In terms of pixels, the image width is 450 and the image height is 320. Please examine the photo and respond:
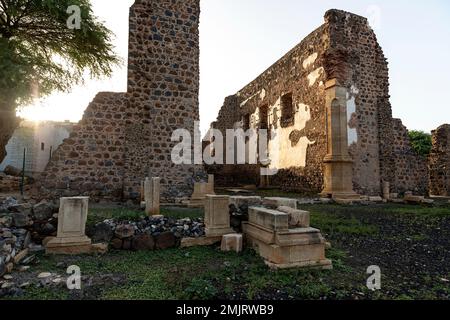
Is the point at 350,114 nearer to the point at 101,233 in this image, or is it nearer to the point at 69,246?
the point at 101,233

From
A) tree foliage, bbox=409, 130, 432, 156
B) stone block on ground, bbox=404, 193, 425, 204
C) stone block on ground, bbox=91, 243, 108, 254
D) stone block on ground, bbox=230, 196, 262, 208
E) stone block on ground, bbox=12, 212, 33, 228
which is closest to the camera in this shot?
stone block on ground, bbox=91, 243, 108, 254

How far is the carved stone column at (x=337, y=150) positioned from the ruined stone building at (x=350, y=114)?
0.28m

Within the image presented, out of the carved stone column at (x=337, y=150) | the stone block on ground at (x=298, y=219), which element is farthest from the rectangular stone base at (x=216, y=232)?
the carved stone column at (x=337, y=150)

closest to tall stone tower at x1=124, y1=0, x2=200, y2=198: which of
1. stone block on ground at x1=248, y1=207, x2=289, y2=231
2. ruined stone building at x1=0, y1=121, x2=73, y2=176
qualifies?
stone block on ground at x1=248, y1=207, x2=289, y2=231

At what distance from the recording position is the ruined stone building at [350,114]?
38.5ft

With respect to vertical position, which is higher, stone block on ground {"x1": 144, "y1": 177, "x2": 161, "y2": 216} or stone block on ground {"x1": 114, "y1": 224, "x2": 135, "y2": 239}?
stone block on ground {"x1": 144, "y1": 177, "x2": 161, "y2": 216}

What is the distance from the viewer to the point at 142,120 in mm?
8391

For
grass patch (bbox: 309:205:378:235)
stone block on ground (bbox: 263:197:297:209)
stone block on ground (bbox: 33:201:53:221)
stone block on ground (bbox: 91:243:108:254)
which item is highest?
stone block on ground (bbox: 263:197:297:209)

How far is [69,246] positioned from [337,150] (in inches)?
356

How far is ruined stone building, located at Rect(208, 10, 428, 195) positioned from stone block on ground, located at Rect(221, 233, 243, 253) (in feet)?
24.3

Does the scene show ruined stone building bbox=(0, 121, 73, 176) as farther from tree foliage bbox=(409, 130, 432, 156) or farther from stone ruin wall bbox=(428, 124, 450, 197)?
tree foliage bbox=(409, 130, 432, 156)

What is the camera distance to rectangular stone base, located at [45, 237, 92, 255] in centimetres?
439

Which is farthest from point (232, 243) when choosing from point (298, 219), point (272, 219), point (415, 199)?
point (415, 199)
